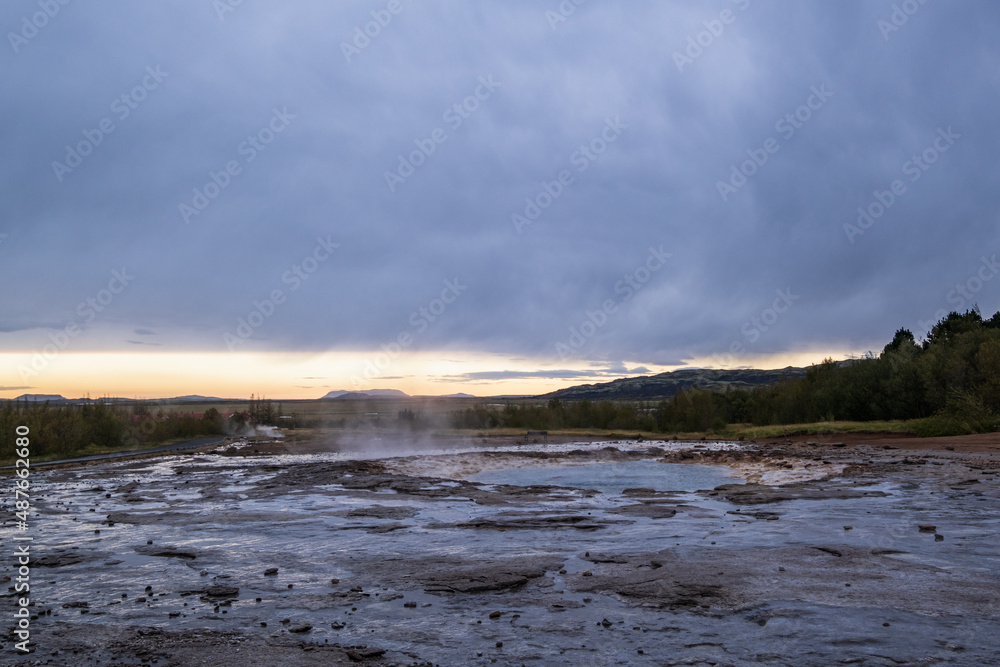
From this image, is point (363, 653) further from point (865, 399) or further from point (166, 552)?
point (865, 399)

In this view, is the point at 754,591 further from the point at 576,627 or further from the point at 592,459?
the point at 592,459

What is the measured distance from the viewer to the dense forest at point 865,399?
121 ft

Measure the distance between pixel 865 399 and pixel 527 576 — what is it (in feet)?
150

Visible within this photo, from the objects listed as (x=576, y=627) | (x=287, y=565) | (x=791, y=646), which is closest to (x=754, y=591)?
(x=791, y=646)

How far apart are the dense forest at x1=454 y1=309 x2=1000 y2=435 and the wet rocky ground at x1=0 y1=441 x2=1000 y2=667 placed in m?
18.4

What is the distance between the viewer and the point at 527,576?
10453 mm

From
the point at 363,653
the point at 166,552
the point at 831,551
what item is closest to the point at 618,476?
the point at 831,551

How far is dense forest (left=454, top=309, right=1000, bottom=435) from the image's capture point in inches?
1454

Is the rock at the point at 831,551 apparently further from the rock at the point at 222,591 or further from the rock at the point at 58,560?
the rock at the point at 58,560

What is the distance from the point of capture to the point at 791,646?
7.09 metres


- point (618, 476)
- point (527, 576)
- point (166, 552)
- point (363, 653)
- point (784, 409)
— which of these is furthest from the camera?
point (784, 409)

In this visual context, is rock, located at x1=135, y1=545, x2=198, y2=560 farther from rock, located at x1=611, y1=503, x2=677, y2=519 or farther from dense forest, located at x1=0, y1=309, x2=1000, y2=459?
dense forest, located at x1=0, y1=309, x2=1000, y2=459

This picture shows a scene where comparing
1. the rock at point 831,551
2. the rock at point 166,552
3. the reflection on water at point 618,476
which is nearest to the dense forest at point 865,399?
the reflection on water at point 618,476

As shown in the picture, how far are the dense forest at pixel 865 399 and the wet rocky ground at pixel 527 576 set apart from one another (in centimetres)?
1840
